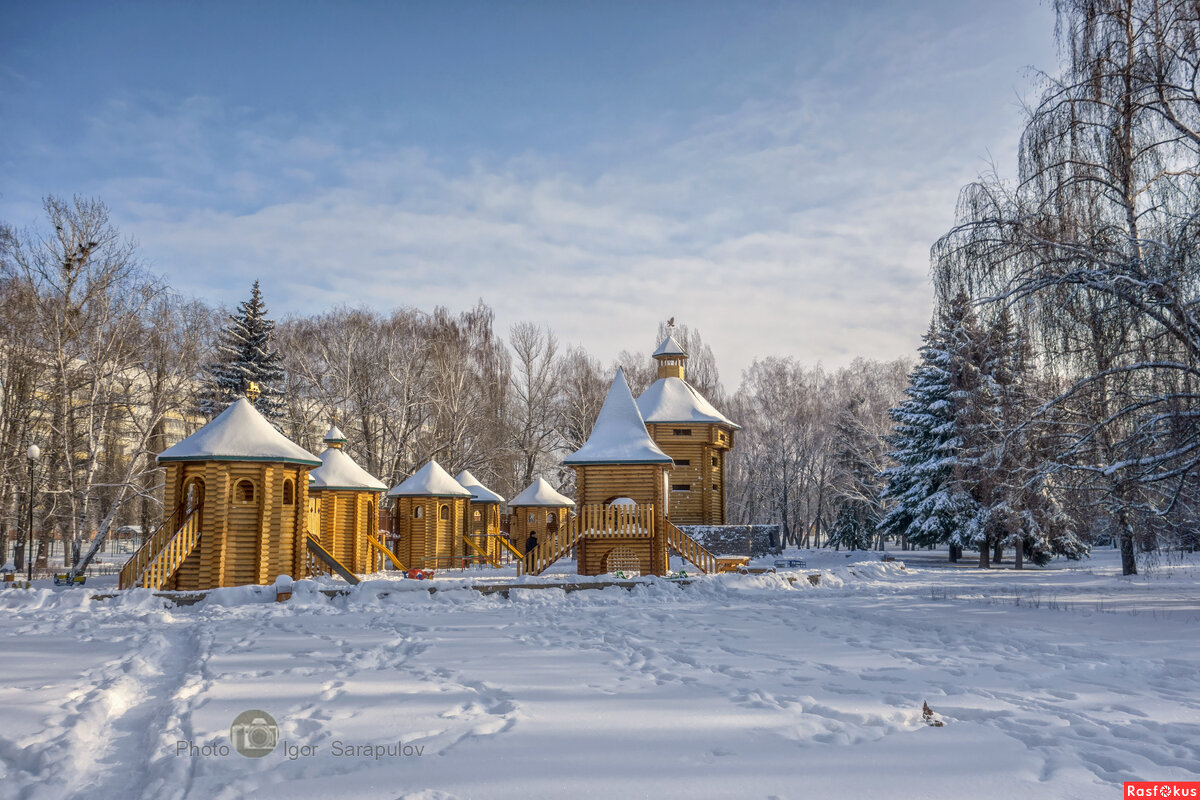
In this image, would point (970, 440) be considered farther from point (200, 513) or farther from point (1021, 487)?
point (200, 513)

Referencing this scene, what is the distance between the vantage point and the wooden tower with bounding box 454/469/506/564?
109 ft

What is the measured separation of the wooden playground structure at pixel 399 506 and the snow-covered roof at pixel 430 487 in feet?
0.15

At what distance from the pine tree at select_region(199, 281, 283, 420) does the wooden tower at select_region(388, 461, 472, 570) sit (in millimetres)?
11040

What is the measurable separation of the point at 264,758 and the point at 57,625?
9.43 metres

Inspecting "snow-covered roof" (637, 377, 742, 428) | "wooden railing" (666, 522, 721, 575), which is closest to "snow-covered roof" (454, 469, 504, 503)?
"snow-covered roof" (637, 377, 742, 428)

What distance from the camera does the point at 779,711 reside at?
621 centimetres

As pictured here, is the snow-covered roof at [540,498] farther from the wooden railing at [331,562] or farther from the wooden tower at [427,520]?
the wooden railing at [331,562]

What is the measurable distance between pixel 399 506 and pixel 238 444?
11974 mm

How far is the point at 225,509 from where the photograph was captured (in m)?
17.7

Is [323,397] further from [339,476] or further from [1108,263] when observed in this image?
[1108,263]

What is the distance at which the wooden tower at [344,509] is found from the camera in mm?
24969

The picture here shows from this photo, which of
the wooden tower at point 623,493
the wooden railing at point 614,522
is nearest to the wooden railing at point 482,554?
the wooden tower at point 623,493

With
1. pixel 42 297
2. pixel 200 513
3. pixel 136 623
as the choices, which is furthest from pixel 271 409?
pixel 136 623

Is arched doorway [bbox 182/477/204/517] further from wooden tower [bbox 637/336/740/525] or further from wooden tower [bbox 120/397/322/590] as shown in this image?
wooden tower [bbox 637/336/740/525]
